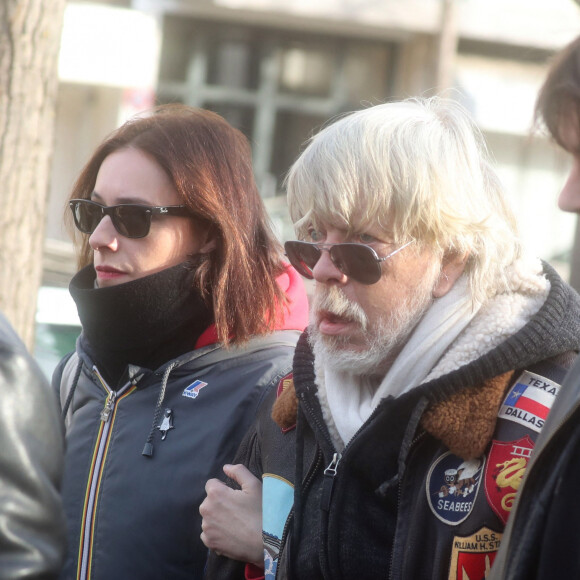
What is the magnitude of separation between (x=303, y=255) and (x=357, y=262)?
0.20 metres

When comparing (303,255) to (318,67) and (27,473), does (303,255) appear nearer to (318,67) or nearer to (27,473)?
(27,473)

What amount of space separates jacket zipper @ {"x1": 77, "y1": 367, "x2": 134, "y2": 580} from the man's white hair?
2.79 feet

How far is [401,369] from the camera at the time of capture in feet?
6.73

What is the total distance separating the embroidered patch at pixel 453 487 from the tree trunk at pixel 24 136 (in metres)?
2.32

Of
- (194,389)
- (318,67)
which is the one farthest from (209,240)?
(318,67)

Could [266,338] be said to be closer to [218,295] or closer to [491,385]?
[218,295]

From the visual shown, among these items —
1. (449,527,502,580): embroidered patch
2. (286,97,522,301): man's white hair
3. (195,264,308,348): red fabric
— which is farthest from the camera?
(195,264,308,348): red fabric

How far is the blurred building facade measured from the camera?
513 inches

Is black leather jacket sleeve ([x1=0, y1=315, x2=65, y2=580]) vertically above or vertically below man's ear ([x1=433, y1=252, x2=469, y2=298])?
below

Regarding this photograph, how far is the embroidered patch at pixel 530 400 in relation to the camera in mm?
1874

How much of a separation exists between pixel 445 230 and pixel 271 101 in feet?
38.5

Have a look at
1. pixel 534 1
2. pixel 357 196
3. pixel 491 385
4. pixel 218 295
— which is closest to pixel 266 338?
pixel 218 295

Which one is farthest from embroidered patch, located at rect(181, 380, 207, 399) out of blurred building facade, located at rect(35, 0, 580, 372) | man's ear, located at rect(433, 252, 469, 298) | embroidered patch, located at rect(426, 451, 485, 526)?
blurred building facade, located at rect(35, 0, 580, 372)

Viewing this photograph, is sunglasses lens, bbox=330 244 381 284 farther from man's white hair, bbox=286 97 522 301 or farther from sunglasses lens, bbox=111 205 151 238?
sunglasses lens, bbox=111 205 151 238
